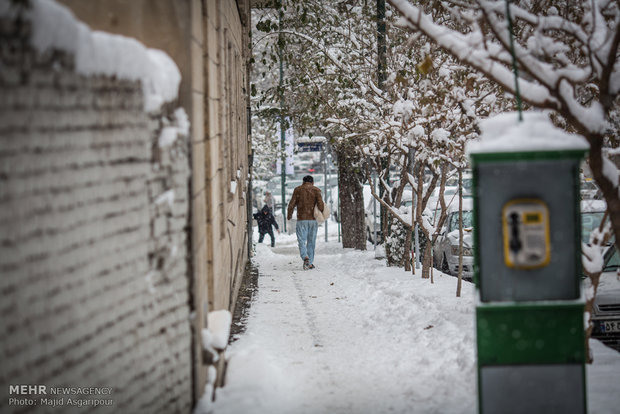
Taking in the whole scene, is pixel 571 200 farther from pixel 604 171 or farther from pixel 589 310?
pixel 589 310

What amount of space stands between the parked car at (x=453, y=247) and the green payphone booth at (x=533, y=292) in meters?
8.65

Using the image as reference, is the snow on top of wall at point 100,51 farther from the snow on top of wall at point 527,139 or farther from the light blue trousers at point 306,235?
the light blue trousers at point 306,235

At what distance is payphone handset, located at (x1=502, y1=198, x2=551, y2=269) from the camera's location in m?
4.11

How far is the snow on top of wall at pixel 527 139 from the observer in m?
3.97

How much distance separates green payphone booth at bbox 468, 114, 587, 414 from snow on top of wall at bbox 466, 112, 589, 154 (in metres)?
0.01

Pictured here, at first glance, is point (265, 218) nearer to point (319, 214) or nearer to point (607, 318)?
point (319, 214)

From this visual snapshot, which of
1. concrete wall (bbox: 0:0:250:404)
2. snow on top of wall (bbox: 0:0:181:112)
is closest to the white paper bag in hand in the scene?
concrete wall (bbox: 0:0:250:404)

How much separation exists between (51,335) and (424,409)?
329cm

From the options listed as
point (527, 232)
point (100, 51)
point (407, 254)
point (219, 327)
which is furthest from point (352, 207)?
point (100, 51)

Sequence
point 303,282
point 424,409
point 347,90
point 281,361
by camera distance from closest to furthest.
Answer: point 424,409 < point 281,361 < point 303,282 < point 347,90

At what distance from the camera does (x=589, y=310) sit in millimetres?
6090

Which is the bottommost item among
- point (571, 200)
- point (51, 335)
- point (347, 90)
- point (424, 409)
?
point (424, 409)

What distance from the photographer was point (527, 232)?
4.12 meters

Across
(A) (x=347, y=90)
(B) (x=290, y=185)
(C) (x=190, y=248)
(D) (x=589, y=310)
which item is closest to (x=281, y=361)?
(C) (x=190, y=248)
